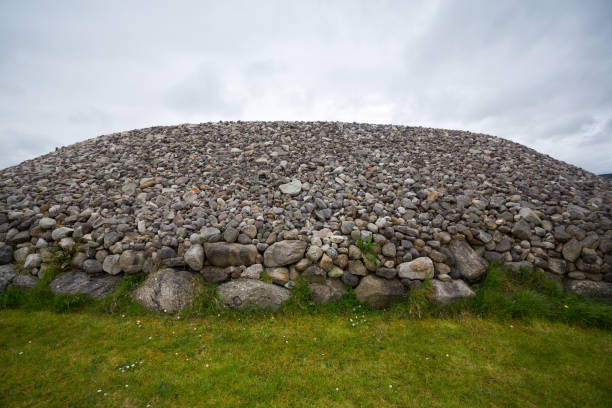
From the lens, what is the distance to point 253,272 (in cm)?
620

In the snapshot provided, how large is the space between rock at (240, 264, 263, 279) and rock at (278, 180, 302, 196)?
2.58 metres

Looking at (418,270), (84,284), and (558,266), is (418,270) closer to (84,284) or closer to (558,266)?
(558,266)

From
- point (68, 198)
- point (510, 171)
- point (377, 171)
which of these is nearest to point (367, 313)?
point (377, 171)

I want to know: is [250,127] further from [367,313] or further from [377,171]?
[367,313]

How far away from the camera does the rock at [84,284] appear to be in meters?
6.08

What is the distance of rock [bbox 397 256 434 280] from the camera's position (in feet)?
19.8

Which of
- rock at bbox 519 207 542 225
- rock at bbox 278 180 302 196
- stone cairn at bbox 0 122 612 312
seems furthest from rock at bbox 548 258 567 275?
rock at bbox 278 180 302 196

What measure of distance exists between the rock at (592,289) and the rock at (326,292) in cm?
552

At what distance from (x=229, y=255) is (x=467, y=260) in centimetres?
578

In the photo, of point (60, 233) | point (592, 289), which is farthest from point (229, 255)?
point (592, 289)

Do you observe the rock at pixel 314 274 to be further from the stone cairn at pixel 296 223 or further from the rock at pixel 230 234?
the rock at pixel 230 234

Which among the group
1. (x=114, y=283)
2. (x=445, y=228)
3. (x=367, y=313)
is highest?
(x=445, y=228)

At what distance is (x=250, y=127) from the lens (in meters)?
12.3

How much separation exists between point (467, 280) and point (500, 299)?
0.71 m
